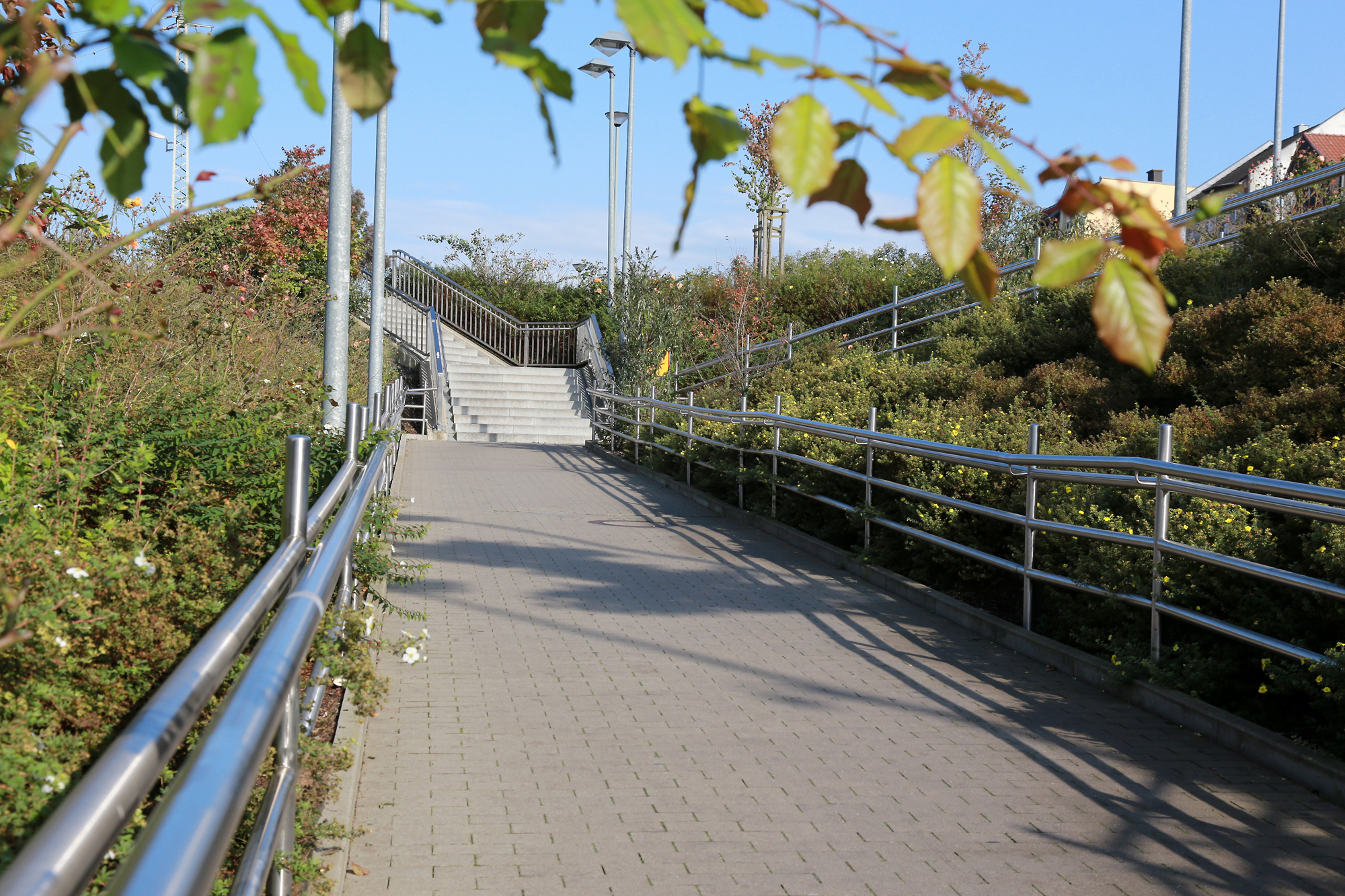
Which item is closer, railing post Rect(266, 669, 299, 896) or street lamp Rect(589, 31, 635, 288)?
railing post Rect(266, 669, 299, 896)

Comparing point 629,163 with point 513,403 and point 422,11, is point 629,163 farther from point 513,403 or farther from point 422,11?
point 422,11

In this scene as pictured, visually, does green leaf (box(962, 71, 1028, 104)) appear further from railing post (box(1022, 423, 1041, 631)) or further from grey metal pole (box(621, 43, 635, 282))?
grey metal pole (box(621, 43, 635, 282))

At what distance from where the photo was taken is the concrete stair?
2562 cm

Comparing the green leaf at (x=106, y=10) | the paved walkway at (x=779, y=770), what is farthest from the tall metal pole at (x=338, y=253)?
the green leaf at (x=106, y=10)

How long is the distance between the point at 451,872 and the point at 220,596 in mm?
1167

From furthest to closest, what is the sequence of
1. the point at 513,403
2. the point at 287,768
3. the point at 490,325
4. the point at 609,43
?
1. the point at 490,325
2. the point at 513,403
3. the point at 609,43
4. the point at 287,768

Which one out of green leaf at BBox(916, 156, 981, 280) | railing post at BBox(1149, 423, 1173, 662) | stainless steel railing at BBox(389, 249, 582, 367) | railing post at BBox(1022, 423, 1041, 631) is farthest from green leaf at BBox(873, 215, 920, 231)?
stainless steel railing at BBox(389, 249, 582, 367)

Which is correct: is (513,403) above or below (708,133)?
below

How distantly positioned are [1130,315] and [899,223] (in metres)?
0.22

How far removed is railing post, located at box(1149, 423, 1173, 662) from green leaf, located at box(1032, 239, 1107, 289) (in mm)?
4970

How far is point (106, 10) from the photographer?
1001mm

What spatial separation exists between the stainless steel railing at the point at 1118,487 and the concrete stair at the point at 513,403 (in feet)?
51.3

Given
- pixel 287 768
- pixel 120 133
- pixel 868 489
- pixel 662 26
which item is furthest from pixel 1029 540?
pixel 120 133

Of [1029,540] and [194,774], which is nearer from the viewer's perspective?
[194,774]
